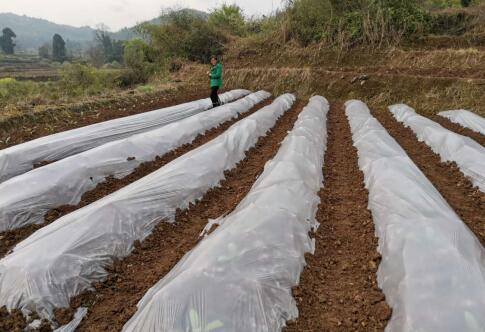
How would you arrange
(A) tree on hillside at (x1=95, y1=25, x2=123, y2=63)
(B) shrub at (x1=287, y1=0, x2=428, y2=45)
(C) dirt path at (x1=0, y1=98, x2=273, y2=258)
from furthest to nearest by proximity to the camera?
(A) tree on hillside at (x1=95, y1=25, x2=123, y2=63)
(B) shrub at (x1=287, y1=0, x2=428, y2=45)
(C) dirt path at (x1=0, y1=98, x2=273, y2=258)

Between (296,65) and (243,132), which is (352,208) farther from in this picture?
(296,65)

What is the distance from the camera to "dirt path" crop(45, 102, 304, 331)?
2535 millimetres

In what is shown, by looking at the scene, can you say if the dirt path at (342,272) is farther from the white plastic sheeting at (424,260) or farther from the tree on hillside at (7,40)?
the tree on hillside at (7,40)

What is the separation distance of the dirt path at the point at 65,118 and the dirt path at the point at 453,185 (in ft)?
22.5

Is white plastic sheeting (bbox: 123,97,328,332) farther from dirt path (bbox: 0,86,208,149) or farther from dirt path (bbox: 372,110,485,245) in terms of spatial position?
dirt path (bbox: 0,86,208,149)

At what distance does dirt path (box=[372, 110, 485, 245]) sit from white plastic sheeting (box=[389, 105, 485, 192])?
95 mm

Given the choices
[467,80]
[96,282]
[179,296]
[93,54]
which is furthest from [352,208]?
[93,54]

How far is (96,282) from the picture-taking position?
283cm

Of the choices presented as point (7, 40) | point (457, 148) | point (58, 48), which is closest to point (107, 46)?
point (58, 48)

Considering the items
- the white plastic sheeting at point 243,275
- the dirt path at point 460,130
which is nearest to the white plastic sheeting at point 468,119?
the dirt path at point 460,130

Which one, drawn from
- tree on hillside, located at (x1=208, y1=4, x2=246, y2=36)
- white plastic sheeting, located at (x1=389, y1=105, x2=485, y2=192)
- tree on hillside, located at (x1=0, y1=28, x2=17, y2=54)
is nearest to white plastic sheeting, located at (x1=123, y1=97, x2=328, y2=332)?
white plastic sheeting, located at (x1=389, y1=105, x2=485, y2=192)

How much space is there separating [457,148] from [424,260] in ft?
12.7

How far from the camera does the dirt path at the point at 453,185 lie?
3.74 m

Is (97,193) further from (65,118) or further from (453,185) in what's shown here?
(453,185)
